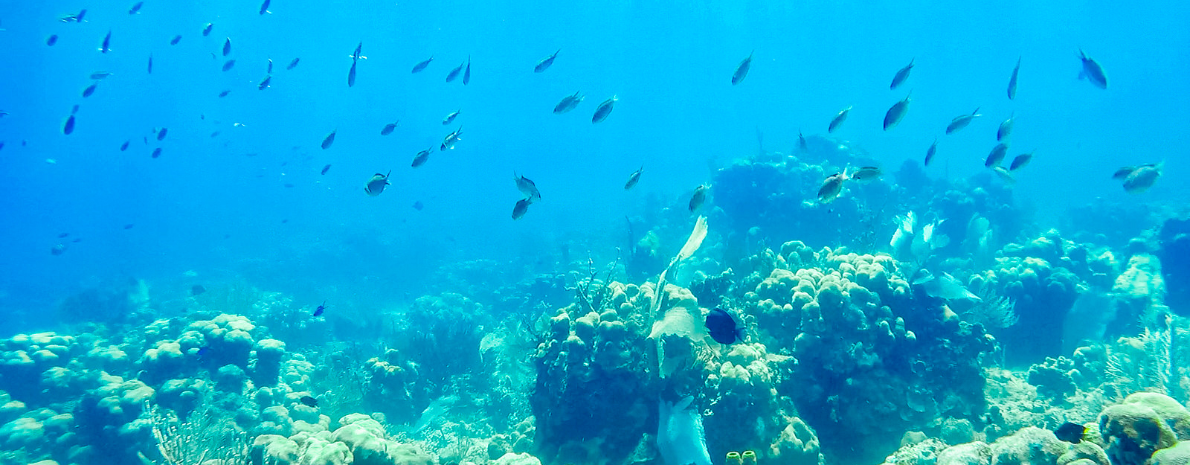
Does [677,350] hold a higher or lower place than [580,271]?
lower

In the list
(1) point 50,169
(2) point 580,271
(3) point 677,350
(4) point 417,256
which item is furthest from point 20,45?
(1) point 50,169

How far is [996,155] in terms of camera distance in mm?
6570

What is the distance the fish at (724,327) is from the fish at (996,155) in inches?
199

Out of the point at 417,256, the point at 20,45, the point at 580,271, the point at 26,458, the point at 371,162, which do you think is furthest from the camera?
the point at 371,162

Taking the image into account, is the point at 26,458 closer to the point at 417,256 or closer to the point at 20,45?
the point at 417,256

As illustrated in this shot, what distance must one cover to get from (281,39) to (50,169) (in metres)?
117

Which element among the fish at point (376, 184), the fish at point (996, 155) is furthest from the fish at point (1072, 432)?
the fish at point (376, 184)

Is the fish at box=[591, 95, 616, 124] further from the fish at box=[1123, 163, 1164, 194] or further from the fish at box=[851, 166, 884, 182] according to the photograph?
the fish at box=[1123, 163, 1164, 194]

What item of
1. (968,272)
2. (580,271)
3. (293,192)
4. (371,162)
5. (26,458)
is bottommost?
(26,458)

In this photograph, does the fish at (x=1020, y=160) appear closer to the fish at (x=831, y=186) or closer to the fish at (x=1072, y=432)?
the fish at (x=831, y=186)

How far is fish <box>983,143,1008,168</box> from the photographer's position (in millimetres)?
6473

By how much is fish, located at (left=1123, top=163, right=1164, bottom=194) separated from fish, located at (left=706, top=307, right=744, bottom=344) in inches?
249

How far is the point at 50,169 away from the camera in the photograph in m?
144

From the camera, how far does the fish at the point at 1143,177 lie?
6121mm
